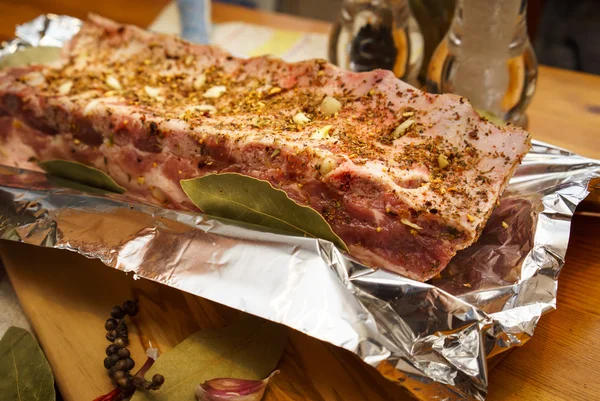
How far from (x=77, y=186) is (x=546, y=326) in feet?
5.67

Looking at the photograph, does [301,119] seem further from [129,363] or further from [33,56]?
[33,56]

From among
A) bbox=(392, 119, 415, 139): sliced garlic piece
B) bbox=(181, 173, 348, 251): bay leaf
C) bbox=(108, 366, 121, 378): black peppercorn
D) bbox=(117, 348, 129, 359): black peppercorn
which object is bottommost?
bbox=(108, 366, 121, 378): black peppercorn

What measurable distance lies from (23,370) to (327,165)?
42.3 inches

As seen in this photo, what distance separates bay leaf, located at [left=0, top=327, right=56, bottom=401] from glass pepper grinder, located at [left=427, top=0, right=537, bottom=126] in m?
1.95

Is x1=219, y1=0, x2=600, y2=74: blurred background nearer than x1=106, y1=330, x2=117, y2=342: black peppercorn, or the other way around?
x1=106, y1=330, x2=117, y2=342: black peppercorn

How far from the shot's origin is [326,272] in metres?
1.59

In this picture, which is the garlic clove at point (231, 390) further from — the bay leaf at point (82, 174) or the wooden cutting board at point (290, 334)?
the bay leaf at point (82, 174)

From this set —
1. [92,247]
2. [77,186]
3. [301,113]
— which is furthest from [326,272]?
[77,186]

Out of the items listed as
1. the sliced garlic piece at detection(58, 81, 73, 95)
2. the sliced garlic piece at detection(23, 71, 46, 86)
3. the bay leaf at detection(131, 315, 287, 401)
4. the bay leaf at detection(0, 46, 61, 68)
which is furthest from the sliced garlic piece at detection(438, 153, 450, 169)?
the bay leaf at detection(0, 46, 61, 68)

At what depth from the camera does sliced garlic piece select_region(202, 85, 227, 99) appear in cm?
219

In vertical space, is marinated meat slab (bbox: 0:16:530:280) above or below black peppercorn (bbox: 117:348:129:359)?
above

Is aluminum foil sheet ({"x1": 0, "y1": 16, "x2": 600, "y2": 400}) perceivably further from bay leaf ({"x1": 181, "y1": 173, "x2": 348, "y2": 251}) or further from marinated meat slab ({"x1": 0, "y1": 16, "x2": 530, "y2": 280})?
marinated meat slab ({"x1": 0, "y1": 16, "x2": 530, "y2": 280})

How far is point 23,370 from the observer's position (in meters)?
1.65

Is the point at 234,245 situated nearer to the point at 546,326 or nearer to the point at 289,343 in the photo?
the point at 289,343
